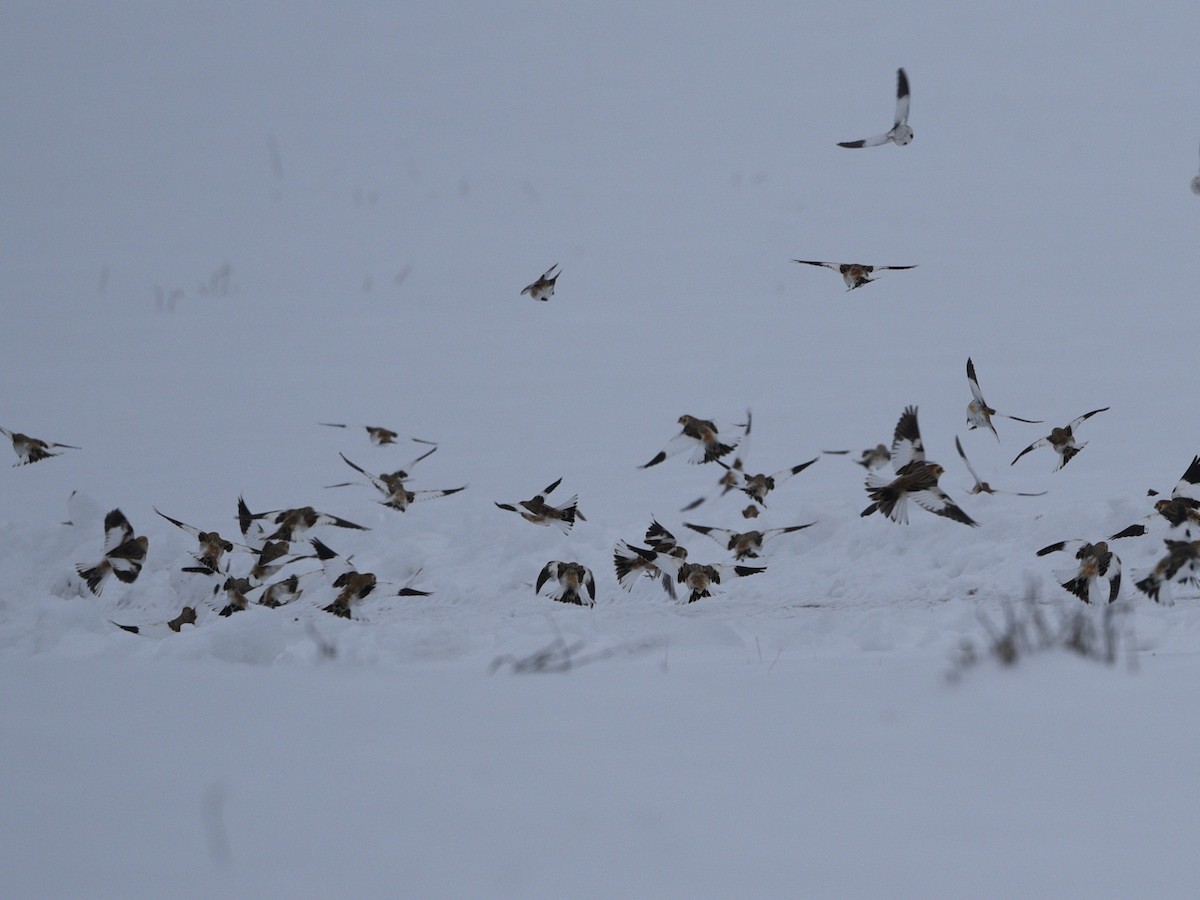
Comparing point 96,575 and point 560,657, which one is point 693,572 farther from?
point 96,575

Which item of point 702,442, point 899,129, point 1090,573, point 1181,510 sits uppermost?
point 899,129

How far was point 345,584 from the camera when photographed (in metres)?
5.30

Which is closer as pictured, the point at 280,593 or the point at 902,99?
the point at 280,593

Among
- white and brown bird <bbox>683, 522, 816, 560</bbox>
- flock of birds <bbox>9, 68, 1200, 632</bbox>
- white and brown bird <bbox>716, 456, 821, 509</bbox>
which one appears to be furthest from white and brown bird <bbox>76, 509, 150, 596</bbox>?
white and brown bird <bbox>716, 456, 821, 509</bbox>

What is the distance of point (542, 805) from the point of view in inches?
95.0

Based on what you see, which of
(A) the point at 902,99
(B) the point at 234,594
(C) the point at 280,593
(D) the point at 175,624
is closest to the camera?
(D) the point at 175,624

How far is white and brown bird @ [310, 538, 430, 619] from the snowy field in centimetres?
12

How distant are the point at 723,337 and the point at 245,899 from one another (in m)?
10.6

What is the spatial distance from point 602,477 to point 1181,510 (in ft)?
13.8

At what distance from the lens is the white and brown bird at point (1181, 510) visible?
15.6 feet

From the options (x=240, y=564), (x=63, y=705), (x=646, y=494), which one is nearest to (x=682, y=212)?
(x=646, y=494)

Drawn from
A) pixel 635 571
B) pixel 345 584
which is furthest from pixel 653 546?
pixel 345 584

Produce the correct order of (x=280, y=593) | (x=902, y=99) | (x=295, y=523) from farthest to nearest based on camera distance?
(x=902, y=99), (x=295, y=523), (x=280, y=593)

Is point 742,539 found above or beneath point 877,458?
beneath
